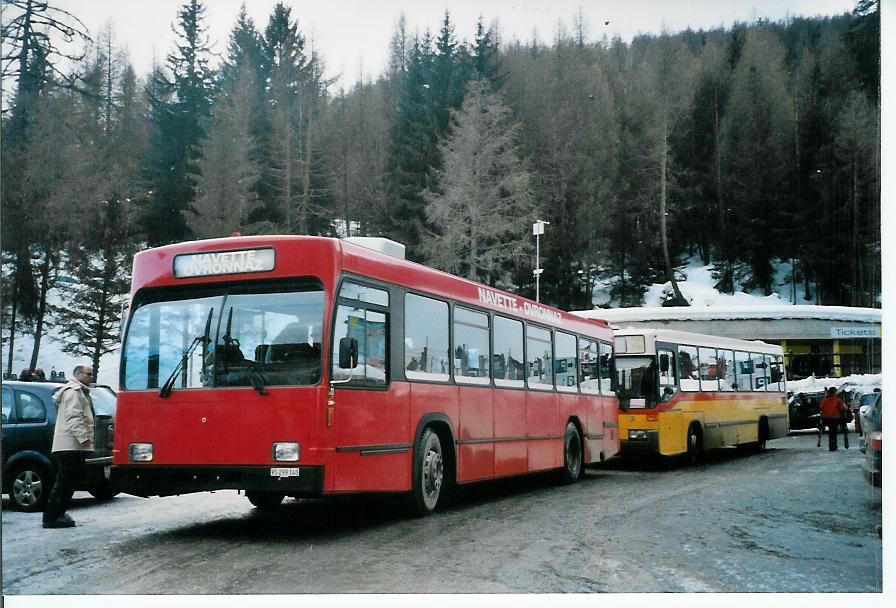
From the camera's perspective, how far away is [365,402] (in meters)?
8.97

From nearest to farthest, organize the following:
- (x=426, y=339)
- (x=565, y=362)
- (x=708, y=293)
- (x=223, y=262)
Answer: (x=223, y=262), (x=426, y=339), (x=565, y=362), (x=708, y=293)

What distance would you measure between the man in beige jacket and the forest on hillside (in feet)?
14.5

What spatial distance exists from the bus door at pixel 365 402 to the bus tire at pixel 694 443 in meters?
10.1

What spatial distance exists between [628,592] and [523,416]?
6083 mm

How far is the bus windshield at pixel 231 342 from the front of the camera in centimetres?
838

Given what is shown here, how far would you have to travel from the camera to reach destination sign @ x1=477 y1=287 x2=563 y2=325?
478 inches

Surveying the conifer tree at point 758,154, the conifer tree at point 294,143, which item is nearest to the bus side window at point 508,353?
the conifer tree at point 758,154

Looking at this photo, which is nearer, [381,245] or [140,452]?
[140,452]

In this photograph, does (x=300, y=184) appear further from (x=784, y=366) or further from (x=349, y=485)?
(x=349, y=485)

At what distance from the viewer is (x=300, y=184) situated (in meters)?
38.3

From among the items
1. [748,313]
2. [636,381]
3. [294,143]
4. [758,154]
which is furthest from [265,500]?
[294,143]

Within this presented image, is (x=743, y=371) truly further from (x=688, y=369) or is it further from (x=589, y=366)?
(x=589, y=366)

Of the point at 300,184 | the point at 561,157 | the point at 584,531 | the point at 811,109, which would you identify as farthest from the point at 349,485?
the point at 561,157

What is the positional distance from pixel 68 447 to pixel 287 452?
2880 millimetres
